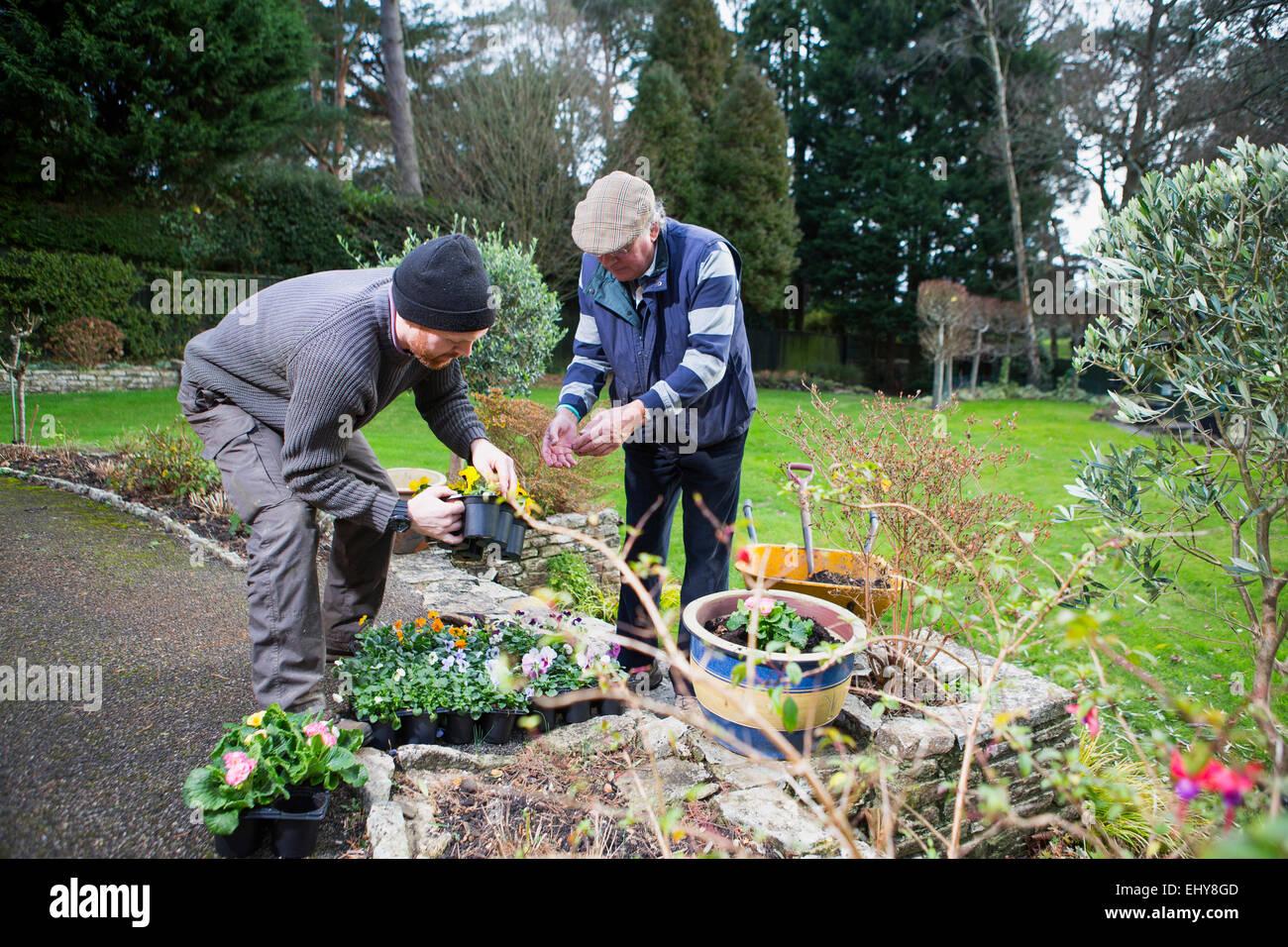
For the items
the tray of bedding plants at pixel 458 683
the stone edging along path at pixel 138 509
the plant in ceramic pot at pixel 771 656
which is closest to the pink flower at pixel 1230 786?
the plant in ceramic pot at pixel 771 656

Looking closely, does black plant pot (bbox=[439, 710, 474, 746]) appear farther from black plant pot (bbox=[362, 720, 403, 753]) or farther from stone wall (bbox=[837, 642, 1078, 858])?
stone wall (bbox=[837, 642, 1078, 858])

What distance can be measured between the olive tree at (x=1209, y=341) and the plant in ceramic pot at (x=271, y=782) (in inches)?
100

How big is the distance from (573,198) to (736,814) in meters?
13.5

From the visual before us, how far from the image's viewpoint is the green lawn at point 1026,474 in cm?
405

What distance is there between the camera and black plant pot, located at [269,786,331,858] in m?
1.90

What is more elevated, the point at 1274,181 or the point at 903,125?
the point at 903,125

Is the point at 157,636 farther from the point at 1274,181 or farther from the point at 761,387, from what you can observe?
the point at 761,387

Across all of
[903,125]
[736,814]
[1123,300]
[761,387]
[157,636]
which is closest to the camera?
[736,814]

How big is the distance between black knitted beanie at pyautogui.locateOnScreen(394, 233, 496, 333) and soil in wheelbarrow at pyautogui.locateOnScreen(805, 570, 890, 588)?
1941mm

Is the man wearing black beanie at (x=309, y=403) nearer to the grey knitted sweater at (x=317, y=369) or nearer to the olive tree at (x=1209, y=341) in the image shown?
the grey knitted sweater at (x=317, y=369)

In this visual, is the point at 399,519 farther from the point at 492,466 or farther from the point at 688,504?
the point at 688,504

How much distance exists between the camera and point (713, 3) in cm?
1948

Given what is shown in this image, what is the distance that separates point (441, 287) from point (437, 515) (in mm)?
667
